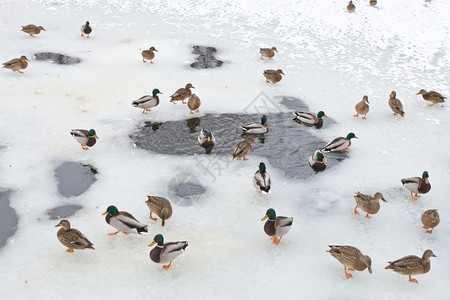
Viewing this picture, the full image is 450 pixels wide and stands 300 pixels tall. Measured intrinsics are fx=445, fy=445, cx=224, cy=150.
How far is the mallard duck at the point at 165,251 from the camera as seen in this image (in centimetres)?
727

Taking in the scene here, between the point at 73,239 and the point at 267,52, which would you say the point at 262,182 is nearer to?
the point at 73,239

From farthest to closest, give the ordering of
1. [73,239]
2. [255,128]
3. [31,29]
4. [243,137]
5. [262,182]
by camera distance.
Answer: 1. [31,29]
2. [243,137]
3. [255,128]
4. [262,182]
5. [73,239]

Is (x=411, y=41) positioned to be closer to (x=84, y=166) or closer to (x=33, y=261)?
(x=84, y=166)

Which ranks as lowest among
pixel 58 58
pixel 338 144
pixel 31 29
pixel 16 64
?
pixel 58 58

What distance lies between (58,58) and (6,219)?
28.2 ft

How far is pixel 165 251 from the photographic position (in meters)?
7.29

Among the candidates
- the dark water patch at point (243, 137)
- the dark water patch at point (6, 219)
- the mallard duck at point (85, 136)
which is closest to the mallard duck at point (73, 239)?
the dark water patch at point (6, 219)

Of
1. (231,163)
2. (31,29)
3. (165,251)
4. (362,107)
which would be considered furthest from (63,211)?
(31,29)

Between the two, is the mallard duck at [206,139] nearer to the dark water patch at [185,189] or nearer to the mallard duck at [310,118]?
the dark water patch at [185,189]

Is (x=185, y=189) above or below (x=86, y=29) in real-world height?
above

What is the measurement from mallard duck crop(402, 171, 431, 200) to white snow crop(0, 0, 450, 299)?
0.30m

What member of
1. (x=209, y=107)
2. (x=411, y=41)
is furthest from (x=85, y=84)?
(x=411, y=41)

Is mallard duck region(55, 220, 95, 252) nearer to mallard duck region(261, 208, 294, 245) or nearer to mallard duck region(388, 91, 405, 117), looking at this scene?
mallard duck region(261, 208, 294, 245)

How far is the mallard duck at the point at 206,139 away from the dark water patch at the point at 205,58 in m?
5.20
